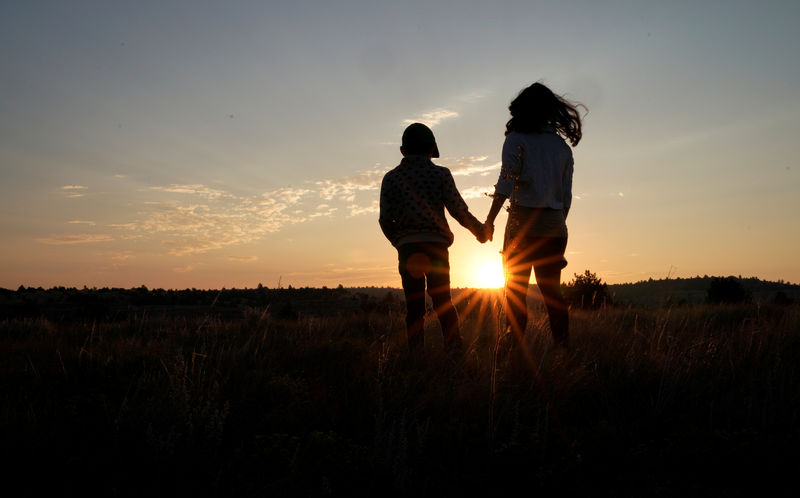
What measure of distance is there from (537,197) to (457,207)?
27.5 inches

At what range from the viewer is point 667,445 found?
2576 mm

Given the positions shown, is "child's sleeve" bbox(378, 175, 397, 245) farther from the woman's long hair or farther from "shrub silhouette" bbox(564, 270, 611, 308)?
"shrub silhouette" bbox(564, 270, 611, 308)

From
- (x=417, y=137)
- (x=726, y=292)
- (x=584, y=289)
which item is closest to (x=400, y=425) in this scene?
(x=417, y=137)

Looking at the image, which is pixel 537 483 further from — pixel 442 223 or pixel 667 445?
pixel 442 223

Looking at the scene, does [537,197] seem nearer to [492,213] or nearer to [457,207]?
[492,213]

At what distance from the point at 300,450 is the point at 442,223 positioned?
2.75m

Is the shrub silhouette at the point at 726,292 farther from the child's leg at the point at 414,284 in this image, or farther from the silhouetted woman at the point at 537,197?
the child's leg at the point at 414,284

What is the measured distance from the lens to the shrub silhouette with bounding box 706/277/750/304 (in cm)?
1547

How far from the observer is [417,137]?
16.3 feet

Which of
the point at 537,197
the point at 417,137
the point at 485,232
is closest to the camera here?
the point at 537,197

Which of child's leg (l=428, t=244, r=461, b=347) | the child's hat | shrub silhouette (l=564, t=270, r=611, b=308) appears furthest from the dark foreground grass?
shrub silhouette (l=564, t=270, r=611, b=308)

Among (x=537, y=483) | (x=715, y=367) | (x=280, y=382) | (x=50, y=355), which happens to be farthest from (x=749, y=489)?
(x=50, y=355)

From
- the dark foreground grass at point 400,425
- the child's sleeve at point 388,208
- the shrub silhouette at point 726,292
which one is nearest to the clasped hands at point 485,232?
the child's sleeve at point 388,208

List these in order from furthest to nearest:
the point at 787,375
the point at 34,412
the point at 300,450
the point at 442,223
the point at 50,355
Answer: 1. the point at 442,223
2. the point at 50,355
3. the point at 787,375
4. the point at 34,412
5. the point at 300,450
